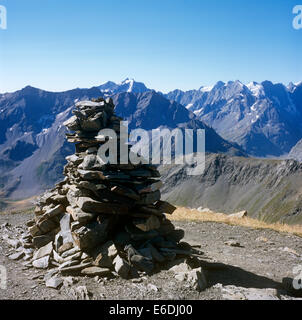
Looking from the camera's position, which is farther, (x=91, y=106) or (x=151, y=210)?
(x=91, y=106)

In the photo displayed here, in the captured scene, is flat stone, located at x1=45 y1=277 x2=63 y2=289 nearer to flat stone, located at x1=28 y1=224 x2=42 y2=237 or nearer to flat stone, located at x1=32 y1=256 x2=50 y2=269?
flat stone, located at x1=32 y1=256 x2=50 y2=269

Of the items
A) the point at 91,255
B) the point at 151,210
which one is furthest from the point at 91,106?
the point at 91,255

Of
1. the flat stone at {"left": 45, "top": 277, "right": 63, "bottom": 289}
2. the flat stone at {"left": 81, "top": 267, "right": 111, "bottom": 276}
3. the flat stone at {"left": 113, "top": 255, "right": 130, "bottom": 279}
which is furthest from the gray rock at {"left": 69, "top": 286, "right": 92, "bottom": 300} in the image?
the flat stone at {"left": 113, "top": 255, "right": 130, "bottom": 279}

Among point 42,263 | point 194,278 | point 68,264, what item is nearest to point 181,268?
point 194,278

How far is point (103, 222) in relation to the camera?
15.2 meters

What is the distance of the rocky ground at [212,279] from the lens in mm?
12023

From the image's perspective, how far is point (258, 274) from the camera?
1479 cm

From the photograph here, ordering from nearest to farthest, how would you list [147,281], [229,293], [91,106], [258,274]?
[229,293] → [147,281] → [258,274] → [91,106]

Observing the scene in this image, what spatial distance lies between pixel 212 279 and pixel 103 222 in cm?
560

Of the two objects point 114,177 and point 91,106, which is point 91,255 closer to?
point 114,177

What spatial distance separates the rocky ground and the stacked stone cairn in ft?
2.67

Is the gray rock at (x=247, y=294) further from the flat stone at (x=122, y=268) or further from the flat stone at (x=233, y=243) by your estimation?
the flat stone at (x=233, y=243)

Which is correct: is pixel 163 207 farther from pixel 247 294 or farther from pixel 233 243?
pixel 247 294
